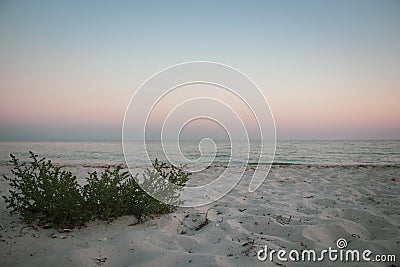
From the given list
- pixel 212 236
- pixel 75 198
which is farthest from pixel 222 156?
pixel 75 198

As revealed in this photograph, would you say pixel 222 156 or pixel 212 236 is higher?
pixel 212 236

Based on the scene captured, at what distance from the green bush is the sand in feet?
0.50

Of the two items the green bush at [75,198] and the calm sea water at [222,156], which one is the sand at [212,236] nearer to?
the green bush at [75,198]

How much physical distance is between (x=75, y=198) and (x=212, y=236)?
1849 mm

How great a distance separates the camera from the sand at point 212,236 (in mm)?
2805

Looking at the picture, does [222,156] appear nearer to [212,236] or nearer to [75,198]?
[212,236]

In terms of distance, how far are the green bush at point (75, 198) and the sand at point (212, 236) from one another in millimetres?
152

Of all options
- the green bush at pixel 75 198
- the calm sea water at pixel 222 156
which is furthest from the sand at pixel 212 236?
the calm sea water at pixel 222 156

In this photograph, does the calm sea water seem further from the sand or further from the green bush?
the sand

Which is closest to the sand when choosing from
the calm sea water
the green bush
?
the green bush

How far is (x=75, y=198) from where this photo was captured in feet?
11.0

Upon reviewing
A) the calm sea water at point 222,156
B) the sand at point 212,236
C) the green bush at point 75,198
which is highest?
the green bush at point 75,198

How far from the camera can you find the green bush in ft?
11.1

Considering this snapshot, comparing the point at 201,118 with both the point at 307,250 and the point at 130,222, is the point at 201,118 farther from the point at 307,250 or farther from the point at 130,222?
the point at 307,250
